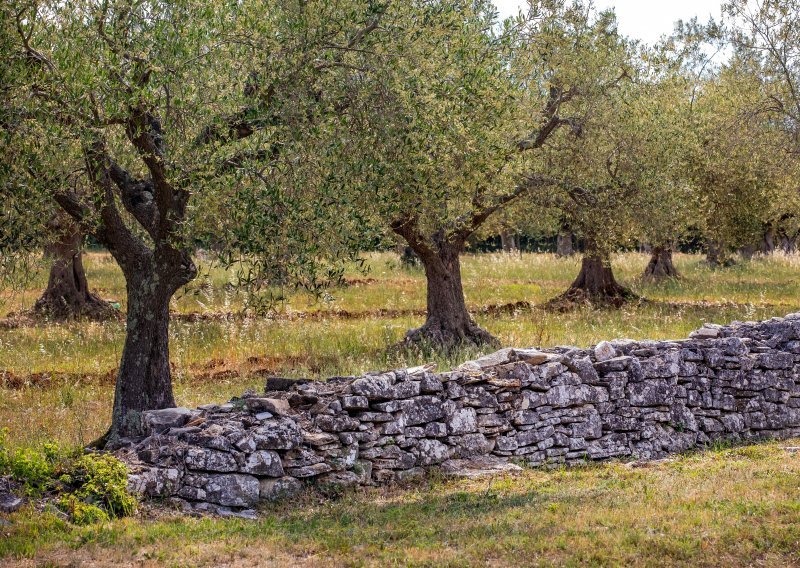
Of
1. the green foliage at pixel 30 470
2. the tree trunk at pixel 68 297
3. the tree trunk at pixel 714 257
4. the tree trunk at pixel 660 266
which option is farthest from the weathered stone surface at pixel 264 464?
the tree trunk at pixel 714 257

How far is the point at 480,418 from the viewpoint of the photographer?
42.9 feet

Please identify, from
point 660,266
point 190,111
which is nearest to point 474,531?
point 190,111

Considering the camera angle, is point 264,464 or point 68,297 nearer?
point 264,464

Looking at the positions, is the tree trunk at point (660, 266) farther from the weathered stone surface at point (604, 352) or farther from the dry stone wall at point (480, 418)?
the weathered stone surface at point (604, 352)

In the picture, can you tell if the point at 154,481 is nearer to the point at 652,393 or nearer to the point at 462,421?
the point at 462,421

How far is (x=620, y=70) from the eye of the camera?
82.1 feet

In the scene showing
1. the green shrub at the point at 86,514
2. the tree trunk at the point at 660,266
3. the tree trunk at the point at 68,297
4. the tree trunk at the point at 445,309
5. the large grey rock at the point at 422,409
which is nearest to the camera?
the green shrub at the point at 86,514

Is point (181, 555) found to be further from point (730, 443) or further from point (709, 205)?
point (709, 205)

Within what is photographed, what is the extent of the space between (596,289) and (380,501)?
22824 millimetres

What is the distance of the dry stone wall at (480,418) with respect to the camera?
10773 mm

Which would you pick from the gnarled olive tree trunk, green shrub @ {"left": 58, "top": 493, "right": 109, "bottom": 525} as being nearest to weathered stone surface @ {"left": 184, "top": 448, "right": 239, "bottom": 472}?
green shrub @ {"left": 58, "top": 493, "right": 109, "bottom": 525}

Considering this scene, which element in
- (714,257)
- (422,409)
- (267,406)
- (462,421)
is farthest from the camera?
(714,257)

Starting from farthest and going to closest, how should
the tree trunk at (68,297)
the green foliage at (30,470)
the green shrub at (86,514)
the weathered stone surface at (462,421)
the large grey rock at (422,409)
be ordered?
the tree trunk at (68,297) → the weathered stone surface at (462,421) → the large grey rock at (422,409) → the green foliage at (30,470) → the green shrub at (86,514)

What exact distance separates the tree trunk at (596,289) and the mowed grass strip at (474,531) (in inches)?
810
